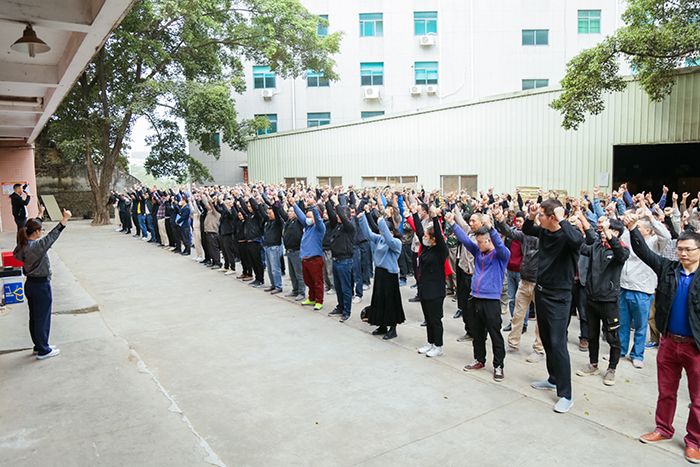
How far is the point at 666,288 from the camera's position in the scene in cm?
452

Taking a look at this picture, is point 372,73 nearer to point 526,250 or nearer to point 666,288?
point 526,250

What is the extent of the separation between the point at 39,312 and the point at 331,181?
19223 millimetres

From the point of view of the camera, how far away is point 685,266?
4.22m

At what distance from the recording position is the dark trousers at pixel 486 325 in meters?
5.70

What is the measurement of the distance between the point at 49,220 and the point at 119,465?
1065 inches

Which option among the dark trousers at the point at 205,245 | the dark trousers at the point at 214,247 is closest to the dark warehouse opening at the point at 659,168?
the dark trousers at the point at 214,247

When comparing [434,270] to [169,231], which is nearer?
[434,270]

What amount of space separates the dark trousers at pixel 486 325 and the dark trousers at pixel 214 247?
8679mm

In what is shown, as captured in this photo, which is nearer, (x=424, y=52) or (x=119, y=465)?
(x=119, y=465)

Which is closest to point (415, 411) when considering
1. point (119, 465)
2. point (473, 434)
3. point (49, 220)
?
point (473, 434)

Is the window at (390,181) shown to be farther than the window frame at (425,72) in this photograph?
No

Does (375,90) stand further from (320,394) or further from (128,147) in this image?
(320,394)

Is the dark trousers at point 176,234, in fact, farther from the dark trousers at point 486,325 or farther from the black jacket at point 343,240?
the dark trousers at point 486,325

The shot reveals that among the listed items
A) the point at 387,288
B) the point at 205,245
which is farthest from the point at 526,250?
the point at 205,245
